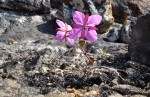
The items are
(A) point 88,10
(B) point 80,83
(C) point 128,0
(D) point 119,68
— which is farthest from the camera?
(C) point 128,0

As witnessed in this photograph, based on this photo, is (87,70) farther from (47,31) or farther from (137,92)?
(47,31)

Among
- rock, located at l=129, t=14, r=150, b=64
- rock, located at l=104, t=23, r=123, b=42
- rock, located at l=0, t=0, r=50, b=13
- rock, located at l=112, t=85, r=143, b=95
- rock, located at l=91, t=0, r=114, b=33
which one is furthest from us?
rock, located at l=0, t=0, r=50, b=13

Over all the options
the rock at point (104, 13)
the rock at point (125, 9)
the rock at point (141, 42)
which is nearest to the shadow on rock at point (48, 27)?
the rock at point (104, 13)

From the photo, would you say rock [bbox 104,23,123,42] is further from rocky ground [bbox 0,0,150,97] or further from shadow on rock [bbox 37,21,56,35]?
shadow on rock [bbox 37,21,56,35]

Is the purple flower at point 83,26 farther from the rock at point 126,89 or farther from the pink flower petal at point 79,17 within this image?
the rock at point 126,89

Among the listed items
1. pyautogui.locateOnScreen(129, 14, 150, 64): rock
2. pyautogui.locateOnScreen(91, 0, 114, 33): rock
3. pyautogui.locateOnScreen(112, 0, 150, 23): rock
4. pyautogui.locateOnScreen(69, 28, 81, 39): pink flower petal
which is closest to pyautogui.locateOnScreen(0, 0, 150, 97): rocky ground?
pyautogui.locateOnScreen(129, 14, 150, 64): rock

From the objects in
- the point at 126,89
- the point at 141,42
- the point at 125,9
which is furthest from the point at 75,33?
the point at 125,9

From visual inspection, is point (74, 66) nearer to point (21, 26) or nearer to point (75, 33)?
point (75, 33)

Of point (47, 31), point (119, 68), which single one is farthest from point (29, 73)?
point (47, 31)
